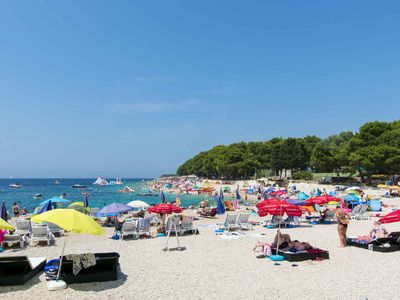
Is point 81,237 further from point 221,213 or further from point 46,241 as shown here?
point 221,213

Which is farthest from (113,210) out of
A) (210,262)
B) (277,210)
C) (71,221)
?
(71,221)

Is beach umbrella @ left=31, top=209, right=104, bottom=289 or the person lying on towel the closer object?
beach umbrella @ left=31, top=209, right=104, bottom=289

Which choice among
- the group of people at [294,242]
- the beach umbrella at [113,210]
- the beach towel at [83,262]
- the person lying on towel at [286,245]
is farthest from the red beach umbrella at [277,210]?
the beach umbrella at [113,210]

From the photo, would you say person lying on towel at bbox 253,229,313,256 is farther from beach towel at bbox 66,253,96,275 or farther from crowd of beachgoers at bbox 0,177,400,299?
beach towel at bbox 66,253,96,275

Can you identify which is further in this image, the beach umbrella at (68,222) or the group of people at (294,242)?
the group of people at (294,242)

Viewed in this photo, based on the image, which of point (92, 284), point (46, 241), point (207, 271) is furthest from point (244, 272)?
point (46, 241)

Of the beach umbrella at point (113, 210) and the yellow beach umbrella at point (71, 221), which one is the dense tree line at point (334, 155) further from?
the yellow beach umbrella at point (71, 221)

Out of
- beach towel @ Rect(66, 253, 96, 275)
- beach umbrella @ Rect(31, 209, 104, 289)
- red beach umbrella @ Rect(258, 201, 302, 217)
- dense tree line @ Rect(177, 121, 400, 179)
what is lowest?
beach towel @ Rect(66, 253, 96, 275)

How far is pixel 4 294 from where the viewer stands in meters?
8.01

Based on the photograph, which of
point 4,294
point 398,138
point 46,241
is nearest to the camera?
point 4,294

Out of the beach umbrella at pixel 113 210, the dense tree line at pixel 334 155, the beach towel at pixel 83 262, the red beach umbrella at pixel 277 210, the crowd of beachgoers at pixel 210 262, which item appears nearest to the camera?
the crowd of beachgoers at pixel 210 262

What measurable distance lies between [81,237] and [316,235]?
10.9 metres

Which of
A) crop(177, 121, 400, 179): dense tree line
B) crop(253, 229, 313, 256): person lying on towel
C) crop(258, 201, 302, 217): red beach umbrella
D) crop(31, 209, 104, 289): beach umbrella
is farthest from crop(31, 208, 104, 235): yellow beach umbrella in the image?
crop(177, 121, 400, 179): dense tree line

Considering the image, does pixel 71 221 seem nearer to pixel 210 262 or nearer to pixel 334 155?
pixel 210 262
